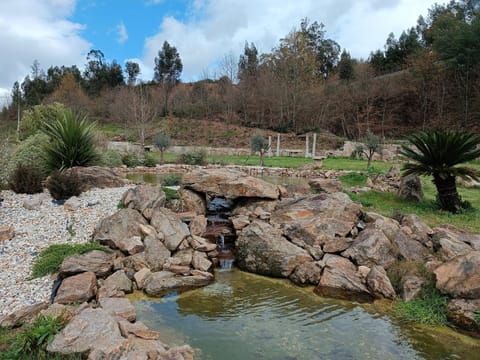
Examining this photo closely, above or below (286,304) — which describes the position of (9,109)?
above

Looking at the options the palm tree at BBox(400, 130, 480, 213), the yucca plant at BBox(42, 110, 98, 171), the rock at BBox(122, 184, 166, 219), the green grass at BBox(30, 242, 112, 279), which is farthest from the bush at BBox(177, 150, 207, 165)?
the green grass at BBox(30, 242, 112, 279)

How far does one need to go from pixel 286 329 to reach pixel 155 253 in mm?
2469

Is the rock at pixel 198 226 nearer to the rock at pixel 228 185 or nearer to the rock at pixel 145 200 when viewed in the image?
the rock at pixel 145 200

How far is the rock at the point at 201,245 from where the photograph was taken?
20.4ft

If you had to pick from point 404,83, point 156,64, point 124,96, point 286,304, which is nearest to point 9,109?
point 124,96

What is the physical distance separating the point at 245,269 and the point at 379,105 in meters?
32.0

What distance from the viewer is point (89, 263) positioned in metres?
5.09

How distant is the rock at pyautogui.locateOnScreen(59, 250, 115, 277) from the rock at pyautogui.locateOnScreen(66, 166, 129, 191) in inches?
128

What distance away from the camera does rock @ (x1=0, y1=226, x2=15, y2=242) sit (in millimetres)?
5659

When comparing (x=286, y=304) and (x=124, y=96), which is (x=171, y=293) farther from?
(x=124, y=96)

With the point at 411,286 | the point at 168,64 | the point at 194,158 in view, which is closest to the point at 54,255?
the point at 411,286

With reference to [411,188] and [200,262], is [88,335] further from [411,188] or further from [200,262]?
[411,188]

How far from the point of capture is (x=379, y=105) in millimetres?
33906

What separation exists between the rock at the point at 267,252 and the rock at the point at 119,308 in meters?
2.27
